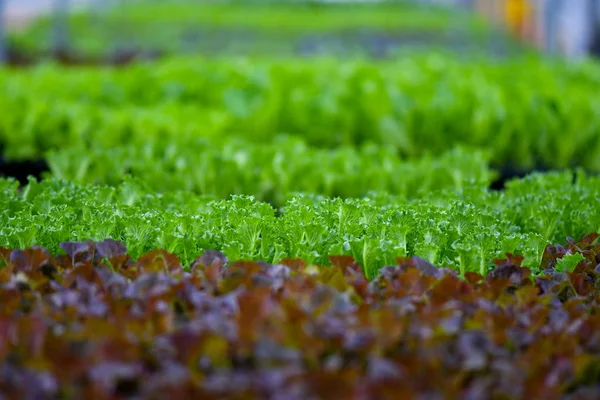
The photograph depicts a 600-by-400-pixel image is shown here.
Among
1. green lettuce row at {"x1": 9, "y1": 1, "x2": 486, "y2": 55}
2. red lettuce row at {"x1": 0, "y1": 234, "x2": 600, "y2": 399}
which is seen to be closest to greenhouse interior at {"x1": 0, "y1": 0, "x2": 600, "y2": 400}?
red lettuce row at {"x1": 0, "y1": 234, "x2": 600, "y2": 399}

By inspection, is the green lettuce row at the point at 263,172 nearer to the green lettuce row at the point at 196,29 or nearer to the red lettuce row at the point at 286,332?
the red lettuce row at the point at 286,332

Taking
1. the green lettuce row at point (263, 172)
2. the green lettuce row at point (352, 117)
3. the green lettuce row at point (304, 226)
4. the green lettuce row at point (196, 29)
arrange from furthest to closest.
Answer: the green lettuce row at point (196, 29)
the green lettuce row at point (352, 117)
the green lettuce row at point (263, 172)
the green lettuce row at point (304, 226)

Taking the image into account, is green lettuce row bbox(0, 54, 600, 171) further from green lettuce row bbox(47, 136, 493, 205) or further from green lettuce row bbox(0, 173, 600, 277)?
green lettuce row bbox(0, 173, 600, 277)

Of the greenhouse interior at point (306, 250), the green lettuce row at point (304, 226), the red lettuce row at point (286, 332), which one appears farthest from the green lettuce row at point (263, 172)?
the red lettuce row at point (286, 332)

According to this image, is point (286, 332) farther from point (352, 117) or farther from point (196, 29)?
point (196, 29)

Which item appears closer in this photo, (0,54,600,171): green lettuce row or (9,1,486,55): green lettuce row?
(0,54,600,171): green lettuce row

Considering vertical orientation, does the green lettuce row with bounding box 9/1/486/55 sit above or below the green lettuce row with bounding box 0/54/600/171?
below
